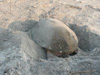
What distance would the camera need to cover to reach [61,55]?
80.2 inches

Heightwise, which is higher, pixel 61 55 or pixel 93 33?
pixel 93 33

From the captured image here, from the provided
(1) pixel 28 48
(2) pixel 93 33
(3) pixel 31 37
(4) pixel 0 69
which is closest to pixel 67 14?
(2) pixel 93 33

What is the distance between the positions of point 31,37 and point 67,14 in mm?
1069

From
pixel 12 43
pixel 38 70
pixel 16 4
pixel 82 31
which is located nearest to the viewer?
pixel 38 70

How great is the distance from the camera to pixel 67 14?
2.88 m

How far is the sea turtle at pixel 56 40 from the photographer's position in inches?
78.1

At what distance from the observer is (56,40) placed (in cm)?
200

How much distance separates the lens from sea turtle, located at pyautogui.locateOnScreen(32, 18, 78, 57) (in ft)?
6.51

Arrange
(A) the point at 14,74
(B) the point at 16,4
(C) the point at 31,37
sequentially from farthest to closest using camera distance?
1. (B) the point at 16,4
2. (C) the point at 31,37
3. (A) the point at 14,74

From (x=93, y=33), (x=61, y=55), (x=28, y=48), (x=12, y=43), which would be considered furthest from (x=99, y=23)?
(x=12, y=43)

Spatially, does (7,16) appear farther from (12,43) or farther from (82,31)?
(82,31)

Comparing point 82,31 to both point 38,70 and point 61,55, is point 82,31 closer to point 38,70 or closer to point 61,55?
point 61,55

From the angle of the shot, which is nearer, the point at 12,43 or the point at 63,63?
the point at 63,63

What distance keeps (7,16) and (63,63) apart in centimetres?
151
